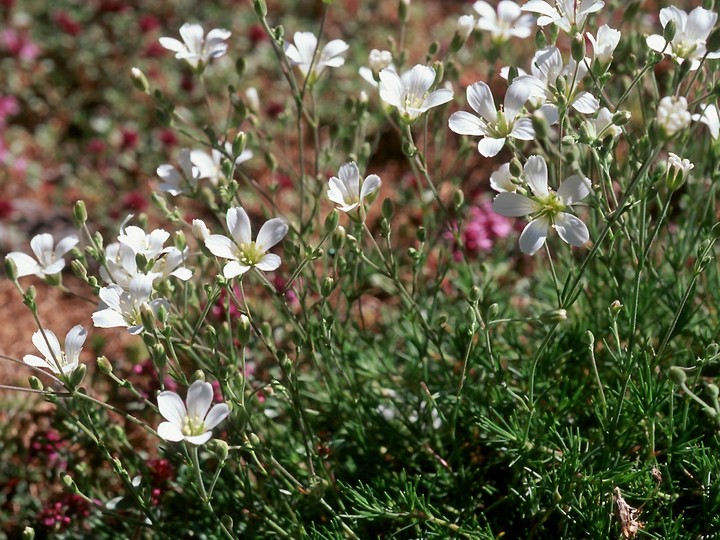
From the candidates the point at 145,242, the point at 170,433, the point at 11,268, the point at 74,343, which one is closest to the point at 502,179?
the point at 145,242

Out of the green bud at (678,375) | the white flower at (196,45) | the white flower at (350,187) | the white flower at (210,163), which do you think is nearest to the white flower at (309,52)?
the white flower at (196,45)

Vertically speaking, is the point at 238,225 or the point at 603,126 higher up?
the point at 603,126

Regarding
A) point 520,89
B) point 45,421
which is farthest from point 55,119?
point 520,89

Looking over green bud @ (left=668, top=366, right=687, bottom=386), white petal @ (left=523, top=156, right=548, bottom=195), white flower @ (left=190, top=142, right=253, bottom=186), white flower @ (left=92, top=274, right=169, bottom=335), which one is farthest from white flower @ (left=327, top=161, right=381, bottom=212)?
green bud @ (left=668, top=366, right=687, bottom=386)

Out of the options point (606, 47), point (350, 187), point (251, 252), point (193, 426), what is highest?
point (606, 47)

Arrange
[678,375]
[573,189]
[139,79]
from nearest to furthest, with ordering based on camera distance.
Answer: [678,375] → [573,189] → [139,79]

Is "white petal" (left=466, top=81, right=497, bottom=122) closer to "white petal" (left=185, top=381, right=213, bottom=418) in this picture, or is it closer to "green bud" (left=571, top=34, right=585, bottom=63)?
"green bud" (left=571, top=34, right=585, bottom=63)

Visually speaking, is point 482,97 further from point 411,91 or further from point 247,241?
point 247,241
